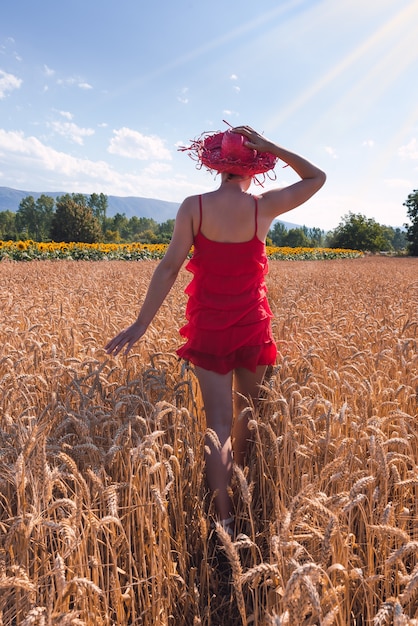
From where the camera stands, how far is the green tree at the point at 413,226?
6403 centimetres

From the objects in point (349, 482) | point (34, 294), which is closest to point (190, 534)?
point (349, 482)

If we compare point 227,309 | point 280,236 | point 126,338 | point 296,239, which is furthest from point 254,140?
point 280,236

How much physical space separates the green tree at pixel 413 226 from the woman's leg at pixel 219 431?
66.7 metres

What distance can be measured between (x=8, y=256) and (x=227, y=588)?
64.4 ft

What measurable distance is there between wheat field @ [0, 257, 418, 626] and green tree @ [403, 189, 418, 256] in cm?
6491

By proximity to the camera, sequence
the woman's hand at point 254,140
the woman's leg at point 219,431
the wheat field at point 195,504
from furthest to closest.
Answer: the woman's hand at point 254,140 < the woman's leg at point 219,431 < the wheat field at point 195,504

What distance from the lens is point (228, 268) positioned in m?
2.54

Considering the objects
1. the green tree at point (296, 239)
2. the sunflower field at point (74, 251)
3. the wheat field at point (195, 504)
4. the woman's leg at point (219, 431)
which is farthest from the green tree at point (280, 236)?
the woman's leg at point (219, 431)

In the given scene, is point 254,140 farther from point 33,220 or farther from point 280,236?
point 280,236

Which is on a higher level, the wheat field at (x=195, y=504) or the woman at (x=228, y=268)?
the woman at (x=228, y=268)

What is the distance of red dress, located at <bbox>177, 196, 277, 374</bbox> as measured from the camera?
2.52 metres

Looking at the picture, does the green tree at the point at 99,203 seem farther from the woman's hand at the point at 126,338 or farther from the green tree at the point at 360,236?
the woman's hand at the point at 126,338

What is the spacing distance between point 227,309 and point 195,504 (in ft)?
3.14

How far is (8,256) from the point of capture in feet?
64.9
